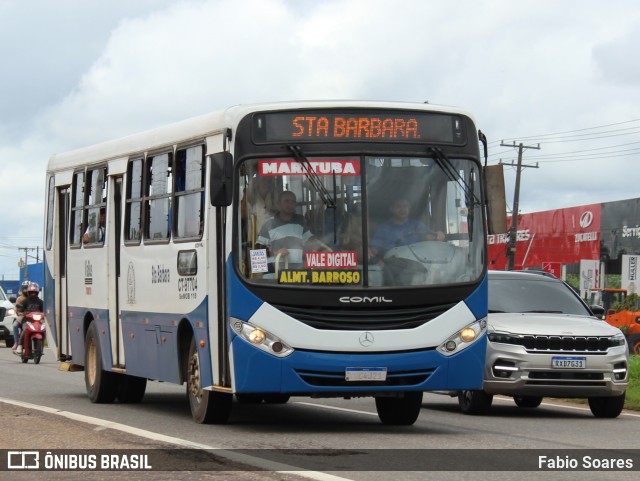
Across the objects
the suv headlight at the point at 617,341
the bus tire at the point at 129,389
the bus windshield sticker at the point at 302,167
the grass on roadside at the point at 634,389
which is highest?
the bus windshield sticker at the point at 302,167

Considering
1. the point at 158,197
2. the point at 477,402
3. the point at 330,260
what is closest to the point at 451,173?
the point at 330,260

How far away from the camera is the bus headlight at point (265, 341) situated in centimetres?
1324

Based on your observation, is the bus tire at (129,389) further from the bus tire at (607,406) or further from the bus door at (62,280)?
the bus tire at (607,406)

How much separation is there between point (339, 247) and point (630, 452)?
3.19 metres

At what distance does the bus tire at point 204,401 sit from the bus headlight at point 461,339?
7.14ft

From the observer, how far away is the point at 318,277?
13.4 m

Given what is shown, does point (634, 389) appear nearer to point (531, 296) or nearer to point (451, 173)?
point (531, 296)

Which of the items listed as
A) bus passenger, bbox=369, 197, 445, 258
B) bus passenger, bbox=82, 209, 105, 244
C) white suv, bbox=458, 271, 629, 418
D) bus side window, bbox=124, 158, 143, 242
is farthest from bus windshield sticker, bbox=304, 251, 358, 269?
bus passenger, bbox=82, 209, 105, 244

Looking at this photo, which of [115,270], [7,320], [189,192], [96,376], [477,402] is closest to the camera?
[189,192]

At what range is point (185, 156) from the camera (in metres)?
15.1

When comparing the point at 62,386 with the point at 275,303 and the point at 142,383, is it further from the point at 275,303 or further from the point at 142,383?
the point at 275,303

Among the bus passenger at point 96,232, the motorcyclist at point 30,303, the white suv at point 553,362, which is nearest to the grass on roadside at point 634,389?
the white suv at point 553,362

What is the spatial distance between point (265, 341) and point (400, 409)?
2311 mm

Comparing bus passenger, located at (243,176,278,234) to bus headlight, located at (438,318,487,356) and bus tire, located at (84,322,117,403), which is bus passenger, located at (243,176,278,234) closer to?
bus headlight, located at (438,318,487,356)
